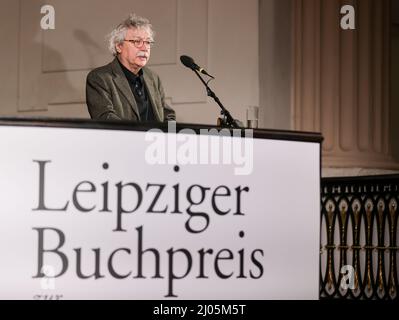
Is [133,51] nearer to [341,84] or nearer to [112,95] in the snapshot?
[112,95]

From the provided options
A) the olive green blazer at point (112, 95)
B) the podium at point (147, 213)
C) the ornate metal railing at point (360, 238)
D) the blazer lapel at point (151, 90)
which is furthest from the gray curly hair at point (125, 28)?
the ornate metal railing at point (360, 238)

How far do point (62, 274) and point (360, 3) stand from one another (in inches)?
153

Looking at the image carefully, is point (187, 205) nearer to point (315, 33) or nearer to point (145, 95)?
point (145, 95)

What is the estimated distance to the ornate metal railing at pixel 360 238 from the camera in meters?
5.32

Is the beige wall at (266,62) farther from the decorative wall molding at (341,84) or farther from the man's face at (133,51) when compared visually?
the man's face at (133,51)

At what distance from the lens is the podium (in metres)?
3.60

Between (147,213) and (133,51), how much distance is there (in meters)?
1.61

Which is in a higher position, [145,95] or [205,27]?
[205,27]

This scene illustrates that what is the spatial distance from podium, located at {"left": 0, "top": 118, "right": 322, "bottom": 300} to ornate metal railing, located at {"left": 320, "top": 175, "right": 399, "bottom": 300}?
1346 millimetres

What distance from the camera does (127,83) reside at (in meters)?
5.08

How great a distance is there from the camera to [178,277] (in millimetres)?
3742

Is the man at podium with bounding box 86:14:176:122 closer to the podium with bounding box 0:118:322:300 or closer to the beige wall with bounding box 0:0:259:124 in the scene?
the podium with bounding box 0:118:322:300
